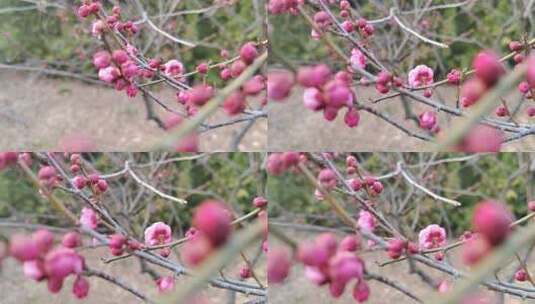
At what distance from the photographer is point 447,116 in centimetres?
137

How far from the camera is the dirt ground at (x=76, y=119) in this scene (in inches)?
56.0

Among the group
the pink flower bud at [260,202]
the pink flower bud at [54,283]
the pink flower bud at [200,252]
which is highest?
the pink flower bud at [200,252]

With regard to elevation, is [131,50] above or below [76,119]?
above

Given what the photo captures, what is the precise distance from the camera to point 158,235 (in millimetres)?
1273

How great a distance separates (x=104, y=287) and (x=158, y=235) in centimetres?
22

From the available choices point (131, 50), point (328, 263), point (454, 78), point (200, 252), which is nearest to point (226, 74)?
point (131, 50)

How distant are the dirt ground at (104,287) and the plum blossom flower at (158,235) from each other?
81 millimetres

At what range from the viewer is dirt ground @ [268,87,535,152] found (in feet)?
4.50

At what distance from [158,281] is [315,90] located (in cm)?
69

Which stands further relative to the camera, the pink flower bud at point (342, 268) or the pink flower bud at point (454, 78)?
the pink flower bud at point (454, 78)

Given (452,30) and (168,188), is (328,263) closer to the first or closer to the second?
(168,188)

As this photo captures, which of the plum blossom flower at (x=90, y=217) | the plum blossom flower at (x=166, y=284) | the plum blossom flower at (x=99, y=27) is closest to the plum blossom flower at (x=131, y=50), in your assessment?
the plum blossom flower at (x=99, y=27)

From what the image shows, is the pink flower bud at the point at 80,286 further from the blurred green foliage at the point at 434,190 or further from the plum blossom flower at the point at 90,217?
the blurred green foliage at the point at 434,190

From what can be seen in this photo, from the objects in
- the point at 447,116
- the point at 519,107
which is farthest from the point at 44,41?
the point at 519,107
